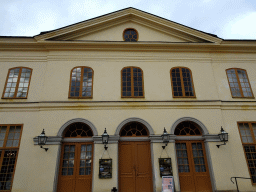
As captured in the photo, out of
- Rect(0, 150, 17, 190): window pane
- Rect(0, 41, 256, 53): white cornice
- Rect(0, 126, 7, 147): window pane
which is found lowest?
Rect(0, 150, 17, 190): window pane

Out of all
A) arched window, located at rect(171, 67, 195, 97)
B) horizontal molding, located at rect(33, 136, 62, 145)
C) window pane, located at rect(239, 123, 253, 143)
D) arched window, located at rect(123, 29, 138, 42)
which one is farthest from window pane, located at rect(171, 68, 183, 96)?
horizontal molding, located at rect(33, 136, 62, 145)

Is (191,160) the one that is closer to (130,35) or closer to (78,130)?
(78,130)

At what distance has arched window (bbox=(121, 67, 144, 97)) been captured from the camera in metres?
10.4

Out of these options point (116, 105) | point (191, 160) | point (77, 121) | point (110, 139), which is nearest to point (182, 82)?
point (116, 105)

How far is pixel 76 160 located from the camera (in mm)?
9164

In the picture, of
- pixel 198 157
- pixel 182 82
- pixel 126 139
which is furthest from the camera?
pixel 182 82

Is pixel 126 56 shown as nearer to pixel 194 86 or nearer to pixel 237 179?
pixel 194 86

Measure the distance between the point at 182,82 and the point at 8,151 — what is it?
1001 centimetres

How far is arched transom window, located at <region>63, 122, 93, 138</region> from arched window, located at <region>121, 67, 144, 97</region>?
2749 millimetres

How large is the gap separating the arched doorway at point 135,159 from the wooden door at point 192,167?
164 cm

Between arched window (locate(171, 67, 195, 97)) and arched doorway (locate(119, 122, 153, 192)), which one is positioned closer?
arched doorway (locate(119, 122, 153, 192))

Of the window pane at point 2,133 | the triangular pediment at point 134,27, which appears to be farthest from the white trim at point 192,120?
the window pane at point 2,133

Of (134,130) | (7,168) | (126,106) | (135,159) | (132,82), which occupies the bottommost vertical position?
(7,168)

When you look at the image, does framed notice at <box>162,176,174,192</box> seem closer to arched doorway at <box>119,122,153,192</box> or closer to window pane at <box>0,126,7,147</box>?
arched doorway at <box>119,122,153,192</box>
